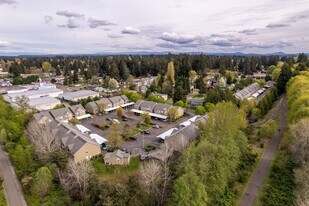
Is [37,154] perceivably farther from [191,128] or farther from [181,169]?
[191,128]

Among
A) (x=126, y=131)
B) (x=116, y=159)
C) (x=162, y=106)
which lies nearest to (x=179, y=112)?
(x=162, y=106)

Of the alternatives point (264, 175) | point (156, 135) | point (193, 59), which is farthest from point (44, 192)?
point (193, 59)

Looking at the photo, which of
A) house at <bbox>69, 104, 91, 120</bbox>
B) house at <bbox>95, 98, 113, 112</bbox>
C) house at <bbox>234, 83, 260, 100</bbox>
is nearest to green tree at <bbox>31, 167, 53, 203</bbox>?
house at <bbox>69, 104, 91, 120</bbox>

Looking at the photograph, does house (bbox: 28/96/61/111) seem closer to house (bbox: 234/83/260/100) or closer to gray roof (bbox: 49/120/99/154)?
gray roof (bbox: 49/120/99/154)

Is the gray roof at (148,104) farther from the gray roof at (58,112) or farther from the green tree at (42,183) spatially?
the green tree at (42,183)

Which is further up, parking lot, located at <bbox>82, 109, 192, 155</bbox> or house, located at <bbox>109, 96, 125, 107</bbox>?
house, located at <bbox>109, 96, 125, 107</bbox>

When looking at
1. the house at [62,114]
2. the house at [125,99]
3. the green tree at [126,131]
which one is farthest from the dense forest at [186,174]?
the house at [125,99]
